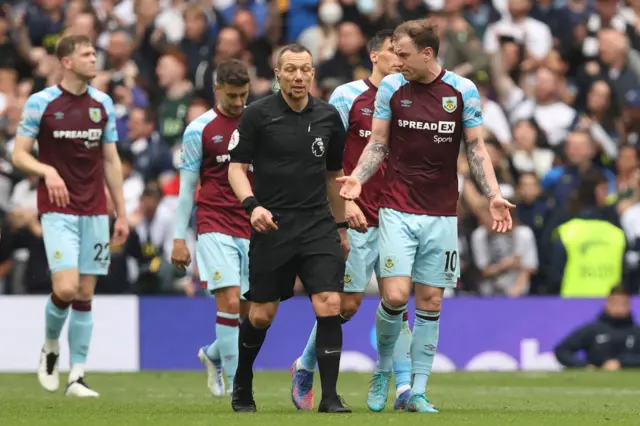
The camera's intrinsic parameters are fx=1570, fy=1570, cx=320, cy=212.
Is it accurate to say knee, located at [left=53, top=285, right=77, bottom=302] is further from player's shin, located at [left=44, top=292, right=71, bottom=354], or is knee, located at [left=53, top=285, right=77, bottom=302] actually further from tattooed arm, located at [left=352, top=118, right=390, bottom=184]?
tattooed arm, located at [left=352, top=118, right=390, bottom=184]

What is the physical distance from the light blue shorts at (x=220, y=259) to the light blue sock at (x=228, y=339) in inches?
11.4

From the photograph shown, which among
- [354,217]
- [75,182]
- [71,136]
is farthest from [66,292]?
[354,217]

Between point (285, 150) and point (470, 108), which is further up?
point (470, 108)

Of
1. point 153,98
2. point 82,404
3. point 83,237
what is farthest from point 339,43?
point 82,404

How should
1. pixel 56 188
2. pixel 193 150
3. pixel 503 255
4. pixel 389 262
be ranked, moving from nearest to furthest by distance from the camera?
pixel 389 262 < pixel 56 188 < pixel 193 150 < pixel 503 255

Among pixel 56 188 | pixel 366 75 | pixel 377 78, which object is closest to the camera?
pixel 377 78

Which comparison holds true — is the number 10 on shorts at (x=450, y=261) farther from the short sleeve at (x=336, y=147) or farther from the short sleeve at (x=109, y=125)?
the short sleeve at (x=109, y=125)

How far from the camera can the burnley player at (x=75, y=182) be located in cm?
Result: 1416

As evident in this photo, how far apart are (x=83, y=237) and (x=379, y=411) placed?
12.9 feet

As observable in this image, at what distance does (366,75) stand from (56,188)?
8.95 meters

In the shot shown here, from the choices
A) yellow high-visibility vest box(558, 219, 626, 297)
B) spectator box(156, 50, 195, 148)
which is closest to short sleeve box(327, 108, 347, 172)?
yellow high-visibility vest box(558, 219, 626, 297)

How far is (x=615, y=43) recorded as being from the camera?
23.6m

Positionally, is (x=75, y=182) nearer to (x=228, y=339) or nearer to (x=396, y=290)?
(x=228, y=339)

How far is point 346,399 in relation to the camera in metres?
14.3
